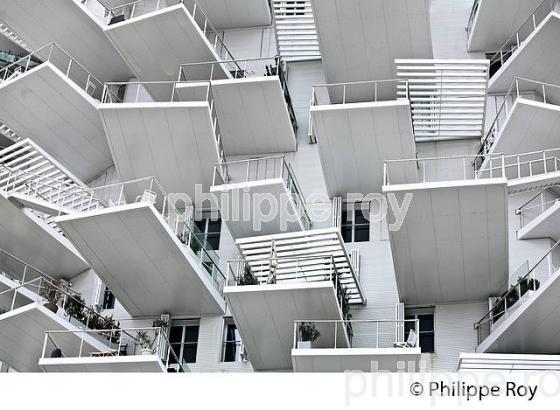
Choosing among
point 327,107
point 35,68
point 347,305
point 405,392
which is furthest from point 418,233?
point 35,68

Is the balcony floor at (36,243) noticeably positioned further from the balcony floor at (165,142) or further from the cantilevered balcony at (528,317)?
the cantilevered balcony at (528,317)

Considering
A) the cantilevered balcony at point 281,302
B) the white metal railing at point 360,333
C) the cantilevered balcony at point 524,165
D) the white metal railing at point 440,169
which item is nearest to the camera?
the white metal railing at point 360,333

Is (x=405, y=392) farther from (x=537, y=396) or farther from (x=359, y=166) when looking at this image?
(x=359, y=166)

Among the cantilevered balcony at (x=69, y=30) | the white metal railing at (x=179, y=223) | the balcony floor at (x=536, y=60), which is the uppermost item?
the cantilevered balcony at (x=69, y=30)

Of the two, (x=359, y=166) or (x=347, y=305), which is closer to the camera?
(x=347, y=305)

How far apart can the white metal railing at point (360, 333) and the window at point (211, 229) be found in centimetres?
451

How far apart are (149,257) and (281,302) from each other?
10.7 ft

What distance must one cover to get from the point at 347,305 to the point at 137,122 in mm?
6584

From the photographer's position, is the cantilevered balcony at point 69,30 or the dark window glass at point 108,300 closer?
the dark window glass at point 108,300

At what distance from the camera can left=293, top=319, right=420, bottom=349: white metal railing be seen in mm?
19922

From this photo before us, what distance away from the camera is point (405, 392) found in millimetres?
13781

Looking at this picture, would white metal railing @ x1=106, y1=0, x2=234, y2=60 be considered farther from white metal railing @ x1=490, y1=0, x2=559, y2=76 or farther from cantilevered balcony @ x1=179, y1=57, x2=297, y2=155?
white metal railing @ x1=490, y1=0, x2=559, y2=76

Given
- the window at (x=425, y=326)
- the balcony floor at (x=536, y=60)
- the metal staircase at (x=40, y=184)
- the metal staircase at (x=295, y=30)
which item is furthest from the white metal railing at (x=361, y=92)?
the metal staircase at (x=40, y=184)

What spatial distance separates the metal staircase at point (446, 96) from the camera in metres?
23.7
